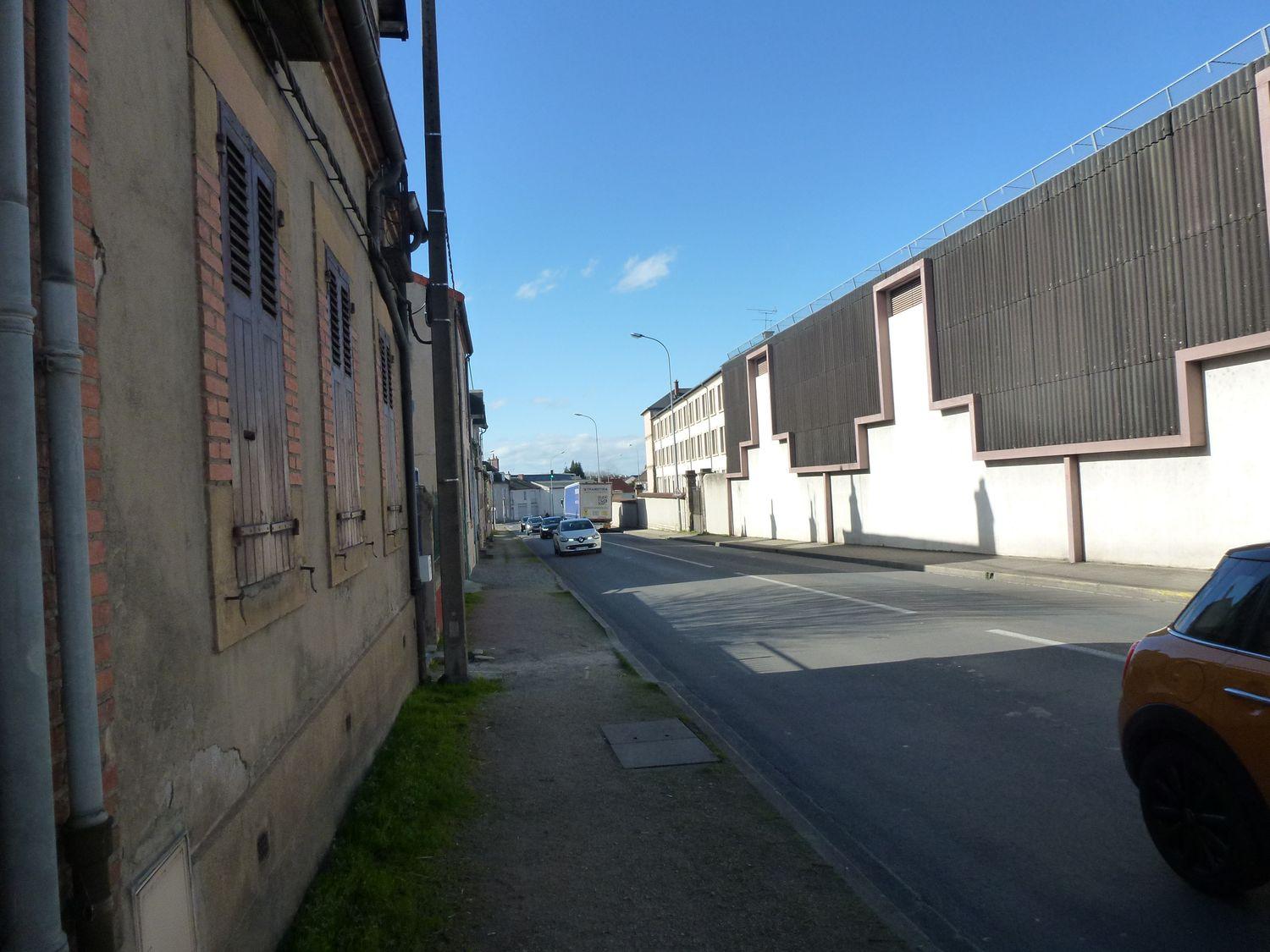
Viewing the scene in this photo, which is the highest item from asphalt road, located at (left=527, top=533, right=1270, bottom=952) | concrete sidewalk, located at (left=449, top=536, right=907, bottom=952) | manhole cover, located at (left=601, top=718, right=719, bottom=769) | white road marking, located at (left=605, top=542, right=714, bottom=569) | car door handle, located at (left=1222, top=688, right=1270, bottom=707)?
car door handle, located at (left=1222, top=688, right=1270, bottom=707)

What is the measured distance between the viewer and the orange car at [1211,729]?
359cm

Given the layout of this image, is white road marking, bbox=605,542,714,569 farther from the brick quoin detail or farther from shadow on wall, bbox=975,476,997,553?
the brick quoin detail

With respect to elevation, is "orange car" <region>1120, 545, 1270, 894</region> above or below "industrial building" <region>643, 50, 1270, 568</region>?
below

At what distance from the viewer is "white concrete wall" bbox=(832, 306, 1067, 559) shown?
850 inches

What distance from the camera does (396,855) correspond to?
4.66 m

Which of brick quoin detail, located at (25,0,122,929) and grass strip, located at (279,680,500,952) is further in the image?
grass strip, located at (279,680,500,952)

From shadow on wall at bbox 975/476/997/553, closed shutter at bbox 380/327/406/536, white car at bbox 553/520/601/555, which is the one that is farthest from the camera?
white car at bbox 553/520/601/555

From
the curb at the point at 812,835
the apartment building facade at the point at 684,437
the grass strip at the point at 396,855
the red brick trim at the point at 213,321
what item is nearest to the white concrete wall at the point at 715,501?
the apartment building facade at the point at 684,437

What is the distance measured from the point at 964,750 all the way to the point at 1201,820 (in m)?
2.67

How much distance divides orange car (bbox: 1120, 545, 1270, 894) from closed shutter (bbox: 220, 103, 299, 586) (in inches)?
159

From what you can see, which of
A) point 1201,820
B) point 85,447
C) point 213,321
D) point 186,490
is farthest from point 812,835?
point 85,447

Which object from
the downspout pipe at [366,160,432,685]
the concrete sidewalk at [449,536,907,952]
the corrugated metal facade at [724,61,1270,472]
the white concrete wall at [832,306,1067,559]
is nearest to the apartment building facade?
the white concrete wall at [832,306,1067,559]

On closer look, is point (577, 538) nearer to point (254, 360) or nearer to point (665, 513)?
point (665, 513)

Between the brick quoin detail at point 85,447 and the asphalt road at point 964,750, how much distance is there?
3342mm
